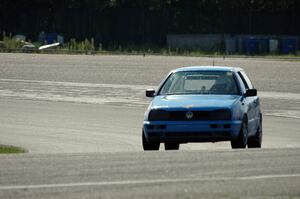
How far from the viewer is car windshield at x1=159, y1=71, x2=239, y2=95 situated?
21.0 m

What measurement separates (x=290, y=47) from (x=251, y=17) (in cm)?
638

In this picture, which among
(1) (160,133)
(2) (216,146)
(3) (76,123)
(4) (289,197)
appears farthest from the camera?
(3) (76,123)

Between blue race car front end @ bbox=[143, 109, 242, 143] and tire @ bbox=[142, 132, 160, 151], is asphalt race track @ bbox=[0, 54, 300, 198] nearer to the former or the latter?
tire @ bbox=[142, 132, 160, 151]

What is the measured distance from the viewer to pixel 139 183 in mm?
12680

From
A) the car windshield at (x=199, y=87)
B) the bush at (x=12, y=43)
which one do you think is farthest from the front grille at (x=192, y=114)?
the bush at (x=12, y=43)

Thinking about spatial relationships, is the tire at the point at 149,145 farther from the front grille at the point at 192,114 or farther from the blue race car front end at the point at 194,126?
the front grille at the point at 192,114

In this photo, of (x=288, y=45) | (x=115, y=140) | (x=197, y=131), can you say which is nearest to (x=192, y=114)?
(x=197, y=131)

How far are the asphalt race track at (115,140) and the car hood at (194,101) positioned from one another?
1284mm

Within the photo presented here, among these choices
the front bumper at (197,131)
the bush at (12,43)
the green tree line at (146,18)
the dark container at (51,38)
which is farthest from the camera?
the dark container at (51,38)

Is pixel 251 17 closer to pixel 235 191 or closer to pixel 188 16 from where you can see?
pixel 188 16

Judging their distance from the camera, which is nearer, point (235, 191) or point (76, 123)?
point (235, 191)

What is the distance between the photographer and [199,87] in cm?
2192

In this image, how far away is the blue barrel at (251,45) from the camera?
68.7 m

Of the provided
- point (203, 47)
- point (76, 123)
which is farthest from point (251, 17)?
point (76, 123)
